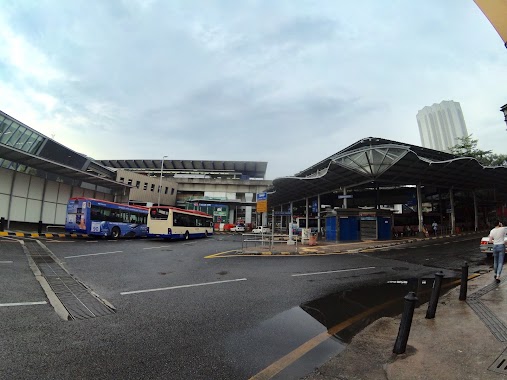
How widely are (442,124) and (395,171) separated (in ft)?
167

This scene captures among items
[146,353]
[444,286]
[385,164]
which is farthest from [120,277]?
[385,164]

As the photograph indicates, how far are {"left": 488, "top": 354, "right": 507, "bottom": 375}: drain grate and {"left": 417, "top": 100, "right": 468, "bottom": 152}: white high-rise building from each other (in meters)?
68.9

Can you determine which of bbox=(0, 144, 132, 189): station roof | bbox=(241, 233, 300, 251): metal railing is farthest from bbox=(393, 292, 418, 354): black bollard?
bbox=(0, 144, 132, 189): station roof

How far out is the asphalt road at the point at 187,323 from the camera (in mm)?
3623

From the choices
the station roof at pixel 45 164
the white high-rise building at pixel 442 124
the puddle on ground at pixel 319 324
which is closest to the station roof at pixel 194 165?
the white high-rise building at pixel 442 124

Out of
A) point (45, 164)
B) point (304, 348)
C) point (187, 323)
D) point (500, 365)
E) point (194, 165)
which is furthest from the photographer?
point (194, 165)

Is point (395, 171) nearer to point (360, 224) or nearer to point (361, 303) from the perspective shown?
point (360, 224)

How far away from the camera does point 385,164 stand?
24359 mm

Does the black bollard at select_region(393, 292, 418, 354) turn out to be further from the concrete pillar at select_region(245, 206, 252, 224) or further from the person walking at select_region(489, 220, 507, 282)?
the concrete pillar at select_region(245, 206, 252, 224)

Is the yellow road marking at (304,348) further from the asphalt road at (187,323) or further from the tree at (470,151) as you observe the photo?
the tree at (470,151)

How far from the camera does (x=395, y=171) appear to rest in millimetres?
26609

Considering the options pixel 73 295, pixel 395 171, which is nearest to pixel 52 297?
pixel 73 295

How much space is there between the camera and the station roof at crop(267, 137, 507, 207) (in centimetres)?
2367

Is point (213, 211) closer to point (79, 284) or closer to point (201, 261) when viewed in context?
point (201, 261)
